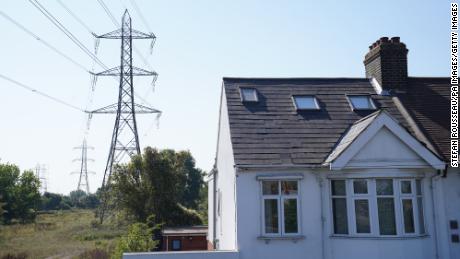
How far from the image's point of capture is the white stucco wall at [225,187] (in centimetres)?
1491

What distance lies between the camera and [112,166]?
36.6 meters

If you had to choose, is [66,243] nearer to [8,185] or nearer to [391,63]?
[391,63]

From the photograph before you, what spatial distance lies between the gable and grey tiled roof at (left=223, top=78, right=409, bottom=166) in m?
1.26

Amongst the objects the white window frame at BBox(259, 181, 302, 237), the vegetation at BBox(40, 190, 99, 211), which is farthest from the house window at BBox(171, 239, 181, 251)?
the vegetation at BBox(40, 190, 99, 211)

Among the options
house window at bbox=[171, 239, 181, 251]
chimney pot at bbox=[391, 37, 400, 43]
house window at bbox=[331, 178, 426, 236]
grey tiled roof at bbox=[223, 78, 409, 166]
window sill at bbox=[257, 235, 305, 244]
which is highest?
chimney pot at bbox=[391, 37, 400, 43]

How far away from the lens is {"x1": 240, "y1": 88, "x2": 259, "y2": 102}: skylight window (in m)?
16.9

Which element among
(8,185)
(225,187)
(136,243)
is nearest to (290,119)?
(225,187)

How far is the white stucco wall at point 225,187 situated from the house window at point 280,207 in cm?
113

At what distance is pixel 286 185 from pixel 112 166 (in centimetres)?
2539

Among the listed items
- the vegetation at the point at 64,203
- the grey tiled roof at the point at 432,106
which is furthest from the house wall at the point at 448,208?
the vegetation at the point at 64,203

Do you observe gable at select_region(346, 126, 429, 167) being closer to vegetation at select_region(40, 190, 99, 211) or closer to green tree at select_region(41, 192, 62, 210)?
vegetation at select_region(40, 190, 99, 211)

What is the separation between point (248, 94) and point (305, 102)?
7.45 ft

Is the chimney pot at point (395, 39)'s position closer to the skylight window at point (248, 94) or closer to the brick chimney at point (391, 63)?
the brick chimney at point (391, 63)

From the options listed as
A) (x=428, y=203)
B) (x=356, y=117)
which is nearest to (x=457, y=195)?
(x=428, y=203)
